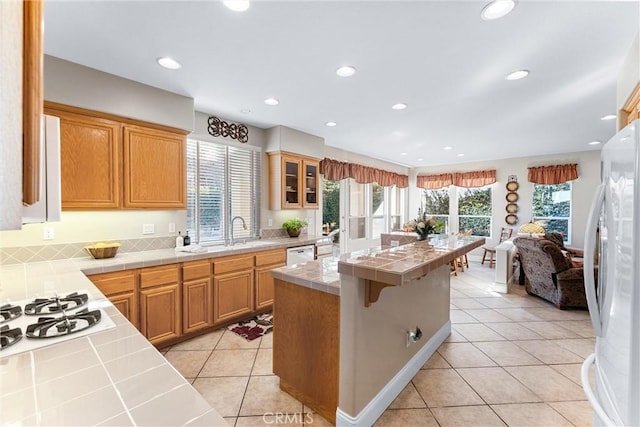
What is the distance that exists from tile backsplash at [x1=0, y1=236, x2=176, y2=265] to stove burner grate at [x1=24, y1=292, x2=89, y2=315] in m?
1.33

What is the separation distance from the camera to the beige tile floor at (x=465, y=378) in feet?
6.28

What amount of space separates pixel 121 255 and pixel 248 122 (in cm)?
229

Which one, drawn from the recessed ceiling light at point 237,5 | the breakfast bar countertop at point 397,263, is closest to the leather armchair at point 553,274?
the breakfast bar countertop at point 397,263

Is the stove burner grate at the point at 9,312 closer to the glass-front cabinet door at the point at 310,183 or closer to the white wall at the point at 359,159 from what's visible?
the glass-front cabinet door at the point at 310,183

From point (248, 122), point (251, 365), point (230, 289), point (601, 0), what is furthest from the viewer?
point (248, 122)

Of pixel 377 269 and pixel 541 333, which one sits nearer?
pixel 377 269

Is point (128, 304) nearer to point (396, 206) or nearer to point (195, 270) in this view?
point (195, 270)

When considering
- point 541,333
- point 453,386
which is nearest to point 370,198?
point 541,333

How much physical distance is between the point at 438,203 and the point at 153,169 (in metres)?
7.25

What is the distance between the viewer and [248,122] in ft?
13.1

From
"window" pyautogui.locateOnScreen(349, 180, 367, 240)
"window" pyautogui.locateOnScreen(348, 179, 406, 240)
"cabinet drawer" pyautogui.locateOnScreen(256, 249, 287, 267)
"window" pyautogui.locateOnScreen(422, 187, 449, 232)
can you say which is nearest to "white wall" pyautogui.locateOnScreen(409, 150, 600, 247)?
"window" pyautogui.locateOnScreen(422, 187, 449, 232)

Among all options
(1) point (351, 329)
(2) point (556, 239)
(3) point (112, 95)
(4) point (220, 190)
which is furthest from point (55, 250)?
(2) point (556, 239)

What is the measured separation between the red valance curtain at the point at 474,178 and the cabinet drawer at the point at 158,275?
706 centimetres

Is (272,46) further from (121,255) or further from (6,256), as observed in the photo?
(6,256)
